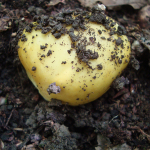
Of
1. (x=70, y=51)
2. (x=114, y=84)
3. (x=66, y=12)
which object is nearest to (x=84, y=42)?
(x=70, y=51)

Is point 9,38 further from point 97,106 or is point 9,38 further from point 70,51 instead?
point 97,106

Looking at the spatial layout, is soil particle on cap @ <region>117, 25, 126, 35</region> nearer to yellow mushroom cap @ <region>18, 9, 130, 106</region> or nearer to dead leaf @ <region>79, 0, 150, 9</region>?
yellow mushroom cap @ <region>18, 9, 130, 106</region>

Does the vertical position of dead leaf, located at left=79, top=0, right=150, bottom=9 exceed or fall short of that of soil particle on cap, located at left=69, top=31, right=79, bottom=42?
it exceeds it

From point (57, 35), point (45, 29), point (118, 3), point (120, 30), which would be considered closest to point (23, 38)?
point (45, 29)

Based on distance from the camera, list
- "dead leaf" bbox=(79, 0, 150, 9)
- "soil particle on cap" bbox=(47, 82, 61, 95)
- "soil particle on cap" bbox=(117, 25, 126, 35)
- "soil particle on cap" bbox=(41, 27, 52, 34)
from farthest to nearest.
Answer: "dead leaf" bbox=(79, 0, 150, 9) → "soil particle on cap" bbox=(117, 25, 126, 35) → "soil particle on cap" bbox=(41, 27, 52, 34) → "soil particle on cap" bbox=(47, 82, 61, 95)

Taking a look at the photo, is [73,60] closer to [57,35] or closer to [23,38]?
[57,35]

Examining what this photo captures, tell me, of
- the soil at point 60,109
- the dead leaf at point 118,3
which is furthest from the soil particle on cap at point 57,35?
the dead leaf at point 118,3

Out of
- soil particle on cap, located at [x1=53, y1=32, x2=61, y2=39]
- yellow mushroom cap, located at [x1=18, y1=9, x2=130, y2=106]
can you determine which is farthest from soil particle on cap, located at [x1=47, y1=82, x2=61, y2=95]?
soil particle on cap, located at [x1=53, y1=32, x2=61, y2=39]

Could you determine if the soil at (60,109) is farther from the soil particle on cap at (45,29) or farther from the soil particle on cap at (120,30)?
the soil particle on cap at (45,29)
